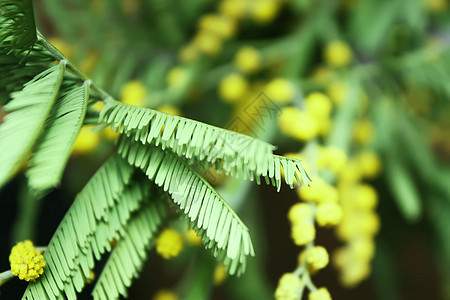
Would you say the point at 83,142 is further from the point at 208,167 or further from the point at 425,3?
the point at 425,3

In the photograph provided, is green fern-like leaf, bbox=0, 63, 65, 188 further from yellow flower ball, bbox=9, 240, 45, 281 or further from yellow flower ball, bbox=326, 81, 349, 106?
yellow flower ball, bbox=326, 81, 349, 106

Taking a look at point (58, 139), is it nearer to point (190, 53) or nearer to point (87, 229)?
point (87, 229)

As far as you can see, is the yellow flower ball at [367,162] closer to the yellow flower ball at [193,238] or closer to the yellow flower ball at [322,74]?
the yellow flower ball at [322,74]

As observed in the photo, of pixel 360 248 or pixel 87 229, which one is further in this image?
pixel 360 248

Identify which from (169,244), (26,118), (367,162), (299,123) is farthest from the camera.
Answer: (367,162)

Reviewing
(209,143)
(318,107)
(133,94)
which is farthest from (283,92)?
(209,143)

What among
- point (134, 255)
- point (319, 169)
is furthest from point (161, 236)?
point (319, 169)
